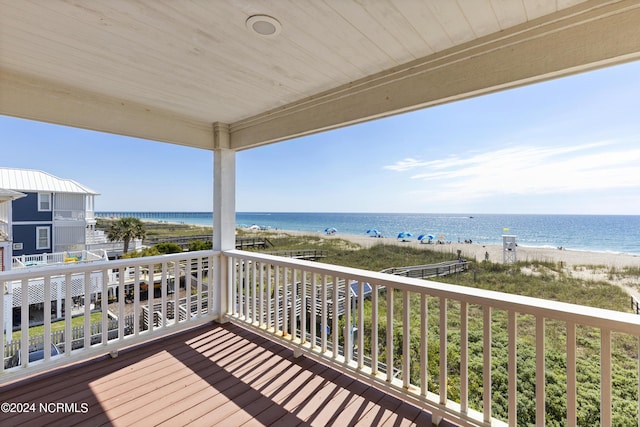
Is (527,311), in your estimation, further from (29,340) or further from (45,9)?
(29,340)

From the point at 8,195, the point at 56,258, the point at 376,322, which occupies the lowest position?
the point at 376,322

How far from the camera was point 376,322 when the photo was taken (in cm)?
209

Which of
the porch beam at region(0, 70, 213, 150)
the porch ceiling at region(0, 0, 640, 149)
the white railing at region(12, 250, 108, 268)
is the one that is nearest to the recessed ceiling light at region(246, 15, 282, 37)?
the porch ceiling at region(0, 0, 640, 149)

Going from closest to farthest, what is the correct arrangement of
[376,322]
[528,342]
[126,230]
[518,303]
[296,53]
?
1. [518,303]
2. [296,53]
3. [528,342]
4. [376,322]
5. [126,230]

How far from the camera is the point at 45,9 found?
1.41 m

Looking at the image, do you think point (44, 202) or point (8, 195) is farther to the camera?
point (44, 202)

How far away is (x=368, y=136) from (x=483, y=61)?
10.8m

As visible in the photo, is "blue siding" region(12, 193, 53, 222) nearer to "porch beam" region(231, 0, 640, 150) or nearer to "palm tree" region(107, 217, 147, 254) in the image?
"palm tree" region(107, 217, 147, 254)

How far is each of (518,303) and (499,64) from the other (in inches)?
56.2

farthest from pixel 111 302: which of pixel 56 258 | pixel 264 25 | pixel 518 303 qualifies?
pixel 518 303

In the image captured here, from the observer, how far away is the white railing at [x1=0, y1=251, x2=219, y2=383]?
85.7 inches

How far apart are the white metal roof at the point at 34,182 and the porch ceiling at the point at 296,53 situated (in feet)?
1.69

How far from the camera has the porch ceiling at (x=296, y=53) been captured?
1.37 meters

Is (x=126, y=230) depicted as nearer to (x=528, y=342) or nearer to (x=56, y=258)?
(x=56, y=258)
